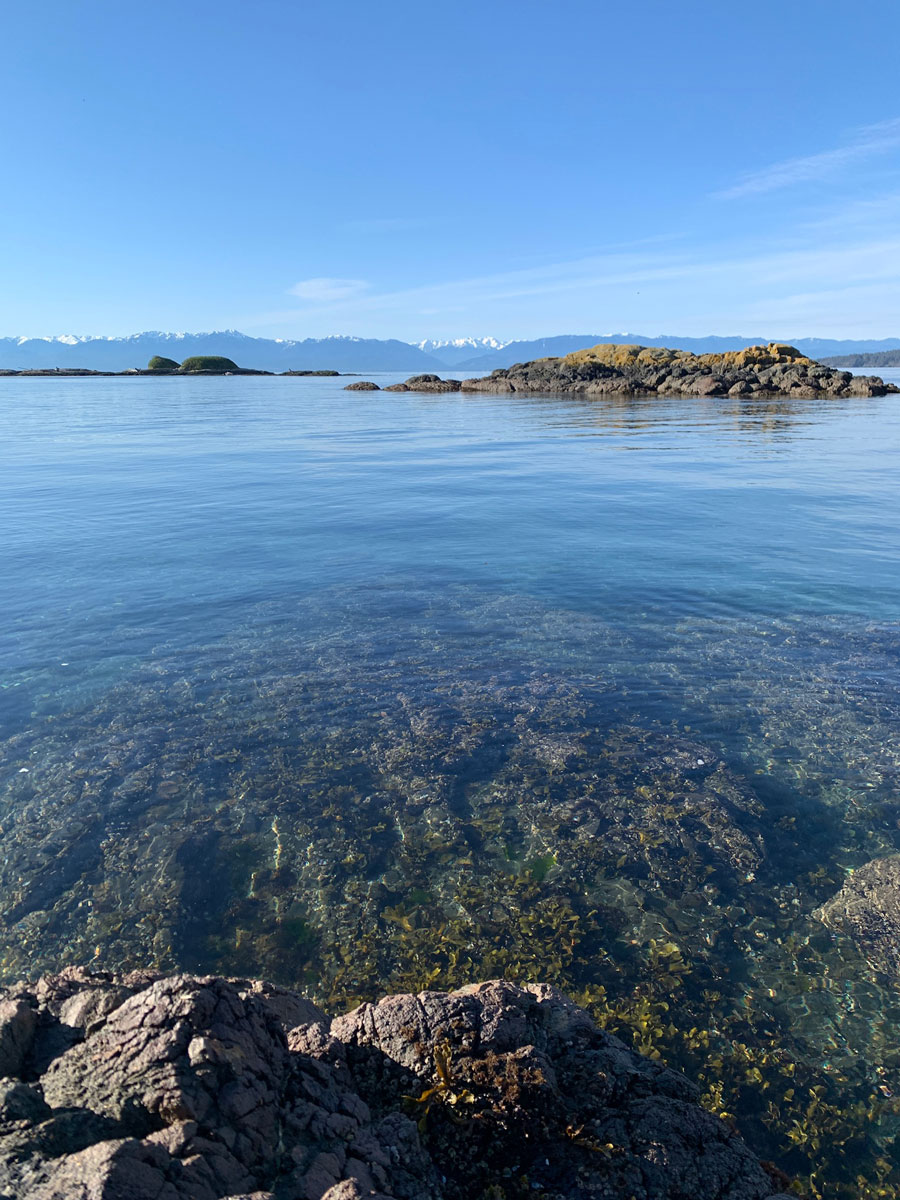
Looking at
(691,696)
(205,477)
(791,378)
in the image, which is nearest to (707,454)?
(205,477)

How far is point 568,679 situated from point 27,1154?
898 cm

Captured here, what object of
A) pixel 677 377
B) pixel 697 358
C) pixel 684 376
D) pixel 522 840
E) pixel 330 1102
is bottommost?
pixel 522 840

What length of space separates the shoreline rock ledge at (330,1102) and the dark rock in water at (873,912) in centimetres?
309

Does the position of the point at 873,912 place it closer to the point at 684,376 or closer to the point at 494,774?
the point at 494,774

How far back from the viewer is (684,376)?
92.4 m

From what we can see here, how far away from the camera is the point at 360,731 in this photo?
31.2ft

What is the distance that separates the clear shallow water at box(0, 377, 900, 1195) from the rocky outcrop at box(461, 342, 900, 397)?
7491cm

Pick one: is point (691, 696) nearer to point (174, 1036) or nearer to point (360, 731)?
point (360, 731)

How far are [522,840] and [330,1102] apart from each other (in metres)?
4.25

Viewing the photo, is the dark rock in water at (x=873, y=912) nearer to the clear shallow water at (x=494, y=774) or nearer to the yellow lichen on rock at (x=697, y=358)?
the clear shallow water at (x=494, y=774)

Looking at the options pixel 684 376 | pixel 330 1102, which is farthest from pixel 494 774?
pixel 684 376

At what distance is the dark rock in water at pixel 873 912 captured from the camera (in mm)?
6137

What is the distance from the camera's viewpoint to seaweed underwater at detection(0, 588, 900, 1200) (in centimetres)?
555

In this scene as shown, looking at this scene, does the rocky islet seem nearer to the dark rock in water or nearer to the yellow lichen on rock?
the yellow lichen on rock
